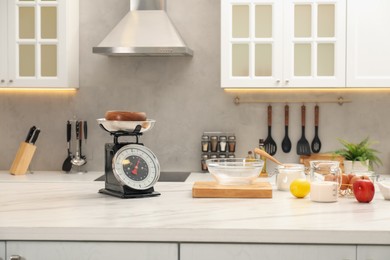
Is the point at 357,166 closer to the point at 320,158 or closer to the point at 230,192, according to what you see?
the point at 320,158

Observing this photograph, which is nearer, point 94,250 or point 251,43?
point 94,250

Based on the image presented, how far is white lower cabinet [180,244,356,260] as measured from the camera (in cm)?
240

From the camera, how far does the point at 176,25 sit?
468 cm

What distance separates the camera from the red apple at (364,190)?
2.85 meters

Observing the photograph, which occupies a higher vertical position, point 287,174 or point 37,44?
point 37,44

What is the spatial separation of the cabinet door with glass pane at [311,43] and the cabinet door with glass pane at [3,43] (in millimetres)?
1882

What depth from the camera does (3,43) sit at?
4.41 meters

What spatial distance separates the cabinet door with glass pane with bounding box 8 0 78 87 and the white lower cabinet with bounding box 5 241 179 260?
81.5 inches

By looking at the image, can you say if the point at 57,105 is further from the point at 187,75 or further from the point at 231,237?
the point at 231,237

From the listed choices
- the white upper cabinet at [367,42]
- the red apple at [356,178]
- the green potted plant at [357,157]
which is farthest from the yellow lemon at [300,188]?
the white upper cabinet at [367,42]

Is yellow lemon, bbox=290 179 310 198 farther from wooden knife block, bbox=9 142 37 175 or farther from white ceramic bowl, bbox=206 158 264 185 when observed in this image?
wooden knife block, bbox=9 142 37 175

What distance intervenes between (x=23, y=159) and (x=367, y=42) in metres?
2.45

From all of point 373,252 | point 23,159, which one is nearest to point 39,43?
point 23,159

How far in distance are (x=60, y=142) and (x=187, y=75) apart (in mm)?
1056
